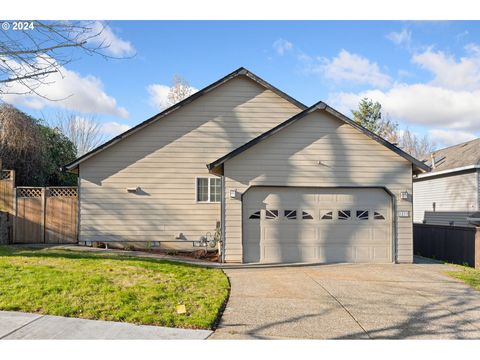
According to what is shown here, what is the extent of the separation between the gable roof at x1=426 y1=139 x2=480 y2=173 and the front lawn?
355 inches

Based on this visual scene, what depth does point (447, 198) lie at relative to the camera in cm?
2048

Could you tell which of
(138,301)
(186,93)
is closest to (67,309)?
(138,301)

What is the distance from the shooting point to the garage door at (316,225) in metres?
11.8

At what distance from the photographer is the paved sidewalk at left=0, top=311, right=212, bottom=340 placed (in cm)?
502

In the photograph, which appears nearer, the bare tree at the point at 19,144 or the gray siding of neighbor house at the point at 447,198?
the bare tree at the point at 19,144

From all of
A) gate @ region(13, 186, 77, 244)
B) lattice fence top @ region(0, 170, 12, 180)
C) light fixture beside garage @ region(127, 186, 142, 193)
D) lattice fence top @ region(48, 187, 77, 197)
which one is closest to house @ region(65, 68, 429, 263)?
light fixture beside garage @ region(127, 186, 142, 193)

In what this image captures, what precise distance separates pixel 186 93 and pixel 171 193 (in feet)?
70.3

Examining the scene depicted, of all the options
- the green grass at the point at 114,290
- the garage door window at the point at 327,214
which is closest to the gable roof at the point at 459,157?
the garage door window at the point at 327,214

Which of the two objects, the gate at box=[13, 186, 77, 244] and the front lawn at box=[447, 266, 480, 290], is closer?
the front lawn at box=[447, 266, 480, 290]

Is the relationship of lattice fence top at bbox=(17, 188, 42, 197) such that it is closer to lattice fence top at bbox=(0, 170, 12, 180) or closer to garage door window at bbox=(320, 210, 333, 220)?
lattice fence top at bbox=(0, 170, 12, 180)

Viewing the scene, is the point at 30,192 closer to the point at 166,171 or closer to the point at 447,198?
the point at 166,171

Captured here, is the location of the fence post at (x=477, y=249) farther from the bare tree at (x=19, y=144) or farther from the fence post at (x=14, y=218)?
the bare tree at (x=19, y=144)

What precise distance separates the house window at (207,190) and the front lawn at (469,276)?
7.68m

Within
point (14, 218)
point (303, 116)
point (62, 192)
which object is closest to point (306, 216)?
point (303, 116)
